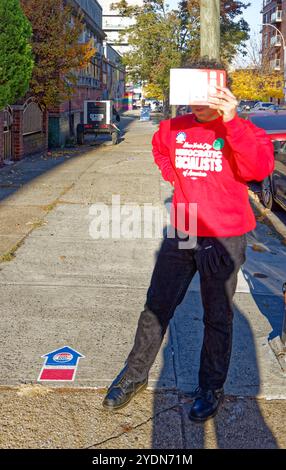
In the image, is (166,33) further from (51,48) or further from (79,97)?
→ (51,48)

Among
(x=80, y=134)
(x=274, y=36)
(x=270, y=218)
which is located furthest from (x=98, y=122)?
(x=274, y=36)

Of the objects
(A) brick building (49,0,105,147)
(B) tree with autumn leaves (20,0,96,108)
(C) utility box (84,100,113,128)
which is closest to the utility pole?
(B) tree with autumn leaves (20,0,96,108)

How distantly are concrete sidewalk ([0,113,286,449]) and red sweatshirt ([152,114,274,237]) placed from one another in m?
1.08

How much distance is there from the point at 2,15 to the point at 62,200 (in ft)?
15.8

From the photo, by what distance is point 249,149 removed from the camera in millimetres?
2855

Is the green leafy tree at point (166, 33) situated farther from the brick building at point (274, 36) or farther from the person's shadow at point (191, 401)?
the brick building at point (274, 36)

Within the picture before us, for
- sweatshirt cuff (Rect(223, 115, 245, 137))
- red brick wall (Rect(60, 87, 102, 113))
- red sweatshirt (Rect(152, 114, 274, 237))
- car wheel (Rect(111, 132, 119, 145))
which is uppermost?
red brick wall (Rect(60, 87, 102, 113))

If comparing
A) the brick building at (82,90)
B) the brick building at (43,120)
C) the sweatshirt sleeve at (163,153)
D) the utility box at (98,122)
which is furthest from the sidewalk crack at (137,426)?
the utility box at (98,122)

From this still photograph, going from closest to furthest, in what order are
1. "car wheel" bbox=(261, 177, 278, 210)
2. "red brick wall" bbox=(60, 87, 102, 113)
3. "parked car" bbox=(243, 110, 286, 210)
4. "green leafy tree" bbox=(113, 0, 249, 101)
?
"parked car" bbox=(243, 110, 286, 210) < "car wheel" bbox=(261, 177, 278, 210) < "red brick wall" bbox=(60, 87, 102, 113) < "green leafy tree" bbox=(113, 0, 249, 101)

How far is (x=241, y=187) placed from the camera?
3.16 meters

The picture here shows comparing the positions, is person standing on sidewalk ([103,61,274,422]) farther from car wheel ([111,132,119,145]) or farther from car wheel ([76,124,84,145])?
car wheel ([76,124,84,145])

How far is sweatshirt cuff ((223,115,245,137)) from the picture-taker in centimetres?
280

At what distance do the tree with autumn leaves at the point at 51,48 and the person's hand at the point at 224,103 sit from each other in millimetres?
14957
